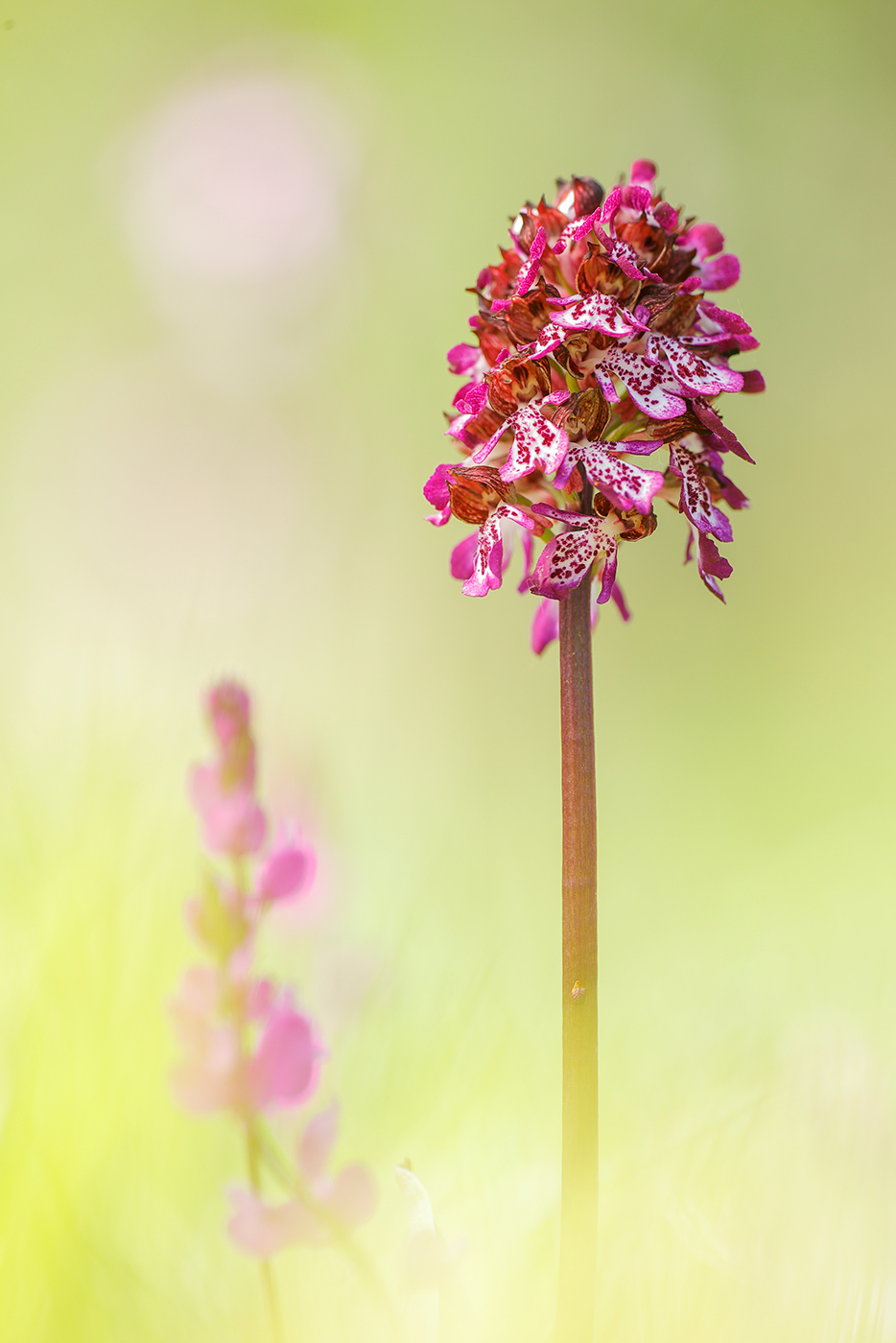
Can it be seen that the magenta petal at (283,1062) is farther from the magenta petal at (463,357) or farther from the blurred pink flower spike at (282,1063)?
the magenta petal at (463,357)

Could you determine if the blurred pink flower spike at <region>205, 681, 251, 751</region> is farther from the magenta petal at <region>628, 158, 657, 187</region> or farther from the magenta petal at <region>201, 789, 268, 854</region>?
the magenta petal at <region>628, 158, 657, 187</region>

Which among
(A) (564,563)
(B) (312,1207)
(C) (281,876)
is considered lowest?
(B) (312,1207)

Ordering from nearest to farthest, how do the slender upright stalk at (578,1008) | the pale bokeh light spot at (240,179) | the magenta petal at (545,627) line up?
1. the slender upright stalk at (578,1008)
2. the magenta petal at (545,627)
3. the pale bokeh light spot at (240,179)

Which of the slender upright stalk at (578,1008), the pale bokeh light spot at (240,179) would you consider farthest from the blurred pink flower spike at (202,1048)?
the pale bokeh light spot at (240,179)

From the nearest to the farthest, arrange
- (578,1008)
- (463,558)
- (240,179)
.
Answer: (578,1008) → (463,558) → (240,179)

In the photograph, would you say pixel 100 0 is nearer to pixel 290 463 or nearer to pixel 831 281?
pixel 290 463

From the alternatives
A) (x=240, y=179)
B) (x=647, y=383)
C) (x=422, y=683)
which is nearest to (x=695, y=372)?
(x=647, y=383)

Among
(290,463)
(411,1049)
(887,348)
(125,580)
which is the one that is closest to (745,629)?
(887,348)

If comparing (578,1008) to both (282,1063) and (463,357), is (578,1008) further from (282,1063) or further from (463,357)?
(463,357)
